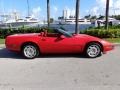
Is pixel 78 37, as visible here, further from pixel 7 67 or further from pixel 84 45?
pixel 7 67

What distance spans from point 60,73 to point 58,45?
9.44 feet

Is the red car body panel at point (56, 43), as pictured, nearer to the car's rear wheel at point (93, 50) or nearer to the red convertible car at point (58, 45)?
the red convertible car at point (58, 45)

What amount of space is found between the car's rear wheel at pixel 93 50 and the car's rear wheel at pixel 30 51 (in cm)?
192

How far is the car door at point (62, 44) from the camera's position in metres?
11.0

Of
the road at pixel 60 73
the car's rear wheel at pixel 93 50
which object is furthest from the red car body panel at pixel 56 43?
the road at pixel 60 73

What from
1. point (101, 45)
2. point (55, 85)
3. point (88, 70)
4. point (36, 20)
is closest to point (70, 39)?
point (101, 45)

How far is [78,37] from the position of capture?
11.2 metres

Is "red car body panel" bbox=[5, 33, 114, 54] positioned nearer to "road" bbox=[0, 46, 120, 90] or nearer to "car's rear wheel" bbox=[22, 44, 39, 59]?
"car's rear wheel" bbox=[22, 44, 39, 59]

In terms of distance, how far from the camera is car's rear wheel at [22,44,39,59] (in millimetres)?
11008

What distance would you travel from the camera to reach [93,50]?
36.0 feet

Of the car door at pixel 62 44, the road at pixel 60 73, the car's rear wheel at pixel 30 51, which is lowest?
the road at pixel 60 73

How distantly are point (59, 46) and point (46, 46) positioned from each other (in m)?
0.49

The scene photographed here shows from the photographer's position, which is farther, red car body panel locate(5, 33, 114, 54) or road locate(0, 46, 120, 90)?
red car body panel locate(5, 33, 114, 54)

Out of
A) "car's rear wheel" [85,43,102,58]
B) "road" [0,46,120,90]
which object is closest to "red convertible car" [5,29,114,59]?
"car's rear wheel" [85,43,102,58]
